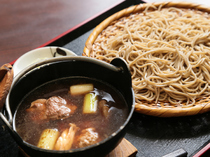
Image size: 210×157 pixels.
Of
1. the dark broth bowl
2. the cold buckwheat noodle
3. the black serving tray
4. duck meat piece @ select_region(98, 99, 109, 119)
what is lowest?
the black serving tray

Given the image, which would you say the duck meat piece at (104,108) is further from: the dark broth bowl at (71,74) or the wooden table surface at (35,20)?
the wooden table surface at (35,20)

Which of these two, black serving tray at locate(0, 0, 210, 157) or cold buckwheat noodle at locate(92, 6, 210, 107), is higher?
cold buckwheat noodle at locate(92, 6, 210, 107)

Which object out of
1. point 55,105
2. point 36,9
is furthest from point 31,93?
point 36,9

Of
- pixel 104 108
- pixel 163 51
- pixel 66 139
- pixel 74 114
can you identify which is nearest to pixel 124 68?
pixel 104 108

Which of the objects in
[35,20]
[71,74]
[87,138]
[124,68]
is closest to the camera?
[87,138]

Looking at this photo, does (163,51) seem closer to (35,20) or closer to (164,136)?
(164,136)

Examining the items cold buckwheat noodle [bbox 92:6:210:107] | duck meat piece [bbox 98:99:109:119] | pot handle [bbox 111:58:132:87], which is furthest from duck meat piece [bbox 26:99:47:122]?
cold buckwheat noodle [bbox 92:6:210:107]

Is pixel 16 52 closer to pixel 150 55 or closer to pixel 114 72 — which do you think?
pixel 150 55

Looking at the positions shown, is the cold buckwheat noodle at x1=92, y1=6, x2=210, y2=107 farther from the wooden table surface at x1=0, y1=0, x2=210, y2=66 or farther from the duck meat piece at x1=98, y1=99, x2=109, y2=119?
the wooden table surface at x1=0, y1=0, x2=210, y2=66
